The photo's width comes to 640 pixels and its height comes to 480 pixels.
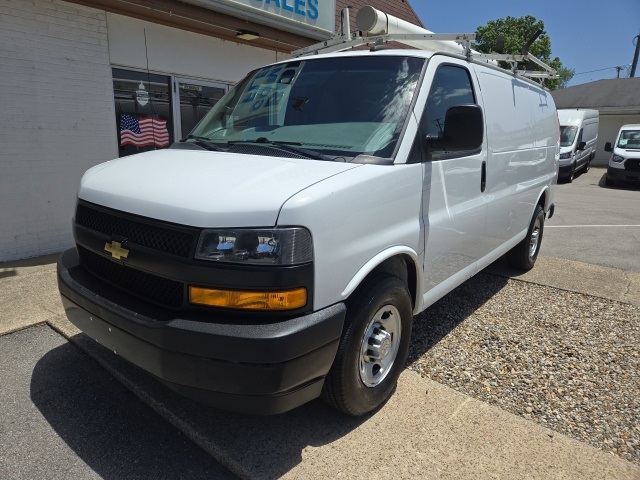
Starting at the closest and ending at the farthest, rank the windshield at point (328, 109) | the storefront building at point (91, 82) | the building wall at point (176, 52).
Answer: the windshield at point (328, 109) < the storefront building at point (91, 82) < the building wall at point (176, 52)

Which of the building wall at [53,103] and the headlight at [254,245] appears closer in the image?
the headlight at [254,245]

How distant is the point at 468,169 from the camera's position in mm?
3514

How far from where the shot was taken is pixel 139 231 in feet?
7.91

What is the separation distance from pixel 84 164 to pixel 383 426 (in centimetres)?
541

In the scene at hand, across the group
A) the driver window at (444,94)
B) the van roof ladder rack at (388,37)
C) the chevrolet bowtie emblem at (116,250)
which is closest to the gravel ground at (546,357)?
the driver window at (444,94)

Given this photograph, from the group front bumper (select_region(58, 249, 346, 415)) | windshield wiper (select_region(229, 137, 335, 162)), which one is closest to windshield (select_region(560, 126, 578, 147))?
windshield wiper (select_region(229, 137, 335, 162))

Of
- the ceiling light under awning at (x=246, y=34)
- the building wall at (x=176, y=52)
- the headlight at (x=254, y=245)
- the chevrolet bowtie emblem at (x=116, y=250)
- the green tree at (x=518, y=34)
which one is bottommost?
the chevrolet bowtie emblem at (x=116, y=250)

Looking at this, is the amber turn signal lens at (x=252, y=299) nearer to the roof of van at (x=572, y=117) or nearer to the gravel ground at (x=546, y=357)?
the gravel ground at (x=546, y=357)

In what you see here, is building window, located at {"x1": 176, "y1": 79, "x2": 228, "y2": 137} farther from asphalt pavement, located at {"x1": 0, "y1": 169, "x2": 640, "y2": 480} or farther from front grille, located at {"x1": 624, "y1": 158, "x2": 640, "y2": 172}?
front grille, located at {"x1": 624, "y1": 158, "x2": 640, "y2": 172}

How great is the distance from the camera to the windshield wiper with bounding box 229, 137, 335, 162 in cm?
270

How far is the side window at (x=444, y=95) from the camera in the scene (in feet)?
10.2

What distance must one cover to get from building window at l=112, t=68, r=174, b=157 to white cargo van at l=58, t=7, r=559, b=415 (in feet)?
11.7

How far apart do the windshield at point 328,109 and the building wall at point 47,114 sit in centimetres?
330

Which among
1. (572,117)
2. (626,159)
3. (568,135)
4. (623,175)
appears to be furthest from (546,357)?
(572,117)
